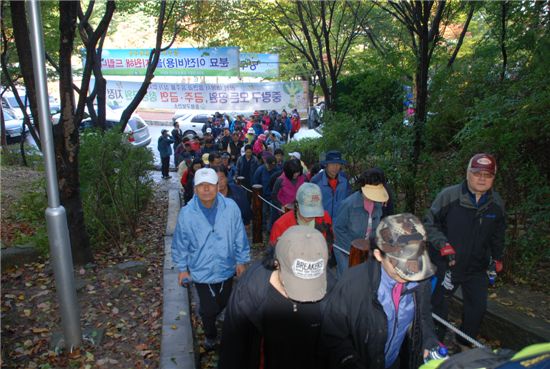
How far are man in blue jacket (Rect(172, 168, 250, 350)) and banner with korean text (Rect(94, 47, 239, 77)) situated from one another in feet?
32.6

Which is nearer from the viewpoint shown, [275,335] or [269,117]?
[275,335]

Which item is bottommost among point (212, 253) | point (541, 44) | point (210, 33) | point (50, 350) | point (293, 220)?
point (50, 350)

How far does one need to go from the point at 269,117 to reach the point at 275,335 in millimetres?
20936

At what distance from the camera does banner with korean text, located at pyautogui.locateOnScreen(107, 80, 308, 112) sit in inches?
634

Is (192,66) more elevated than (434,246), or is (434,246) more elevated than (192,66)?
(192,66)

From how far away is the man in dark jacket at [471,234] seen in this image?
12.4 feet

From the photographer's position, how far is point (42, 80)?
372 centimetres

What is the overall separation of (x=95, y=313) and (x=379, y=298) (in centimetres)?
363

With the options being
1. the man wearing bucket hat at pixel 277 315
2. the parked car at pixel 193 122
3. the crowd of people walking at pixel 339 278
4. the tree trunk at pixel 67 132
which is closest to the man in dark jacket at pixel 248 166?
the tree trunk at pixel 67 132

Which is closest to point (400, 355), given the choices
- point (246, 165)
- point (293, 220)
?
point (293, 220)

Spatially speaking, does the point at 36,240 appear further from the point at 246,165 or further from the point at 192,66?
the point at 192,66

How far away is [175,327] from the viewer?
4.64 m

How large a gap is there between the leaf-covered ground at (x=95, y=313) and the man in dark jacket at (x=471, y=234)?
9.33 ft

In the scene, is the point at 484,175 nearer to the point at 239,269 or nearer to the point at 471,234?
the point at 471,234
